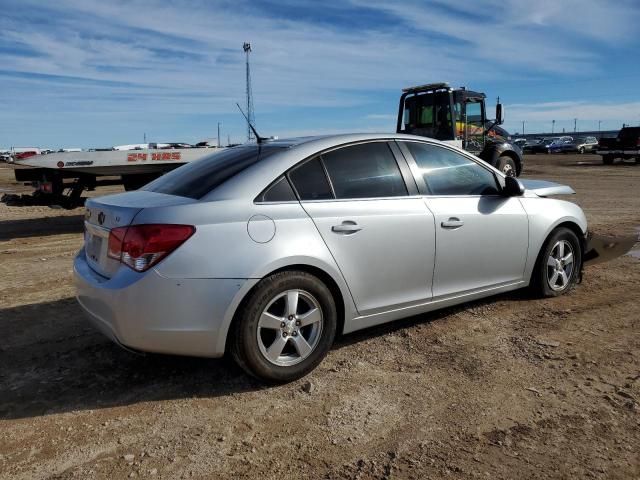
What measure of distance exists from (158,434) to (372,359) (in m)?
1.58

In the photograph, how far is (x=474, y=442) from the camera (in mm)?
2936

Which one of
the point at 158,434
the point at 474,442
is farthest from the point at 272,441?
the point at 474,442

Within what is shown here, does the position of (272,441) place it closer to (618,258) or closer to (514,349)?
(514,349)

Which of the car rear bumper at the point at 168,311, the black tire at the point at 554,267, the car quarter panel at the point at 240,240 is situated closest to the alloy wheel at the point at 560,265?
the black tire at the point at 554,267

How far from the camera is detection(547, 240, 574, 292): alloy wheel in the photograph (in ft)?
17.2

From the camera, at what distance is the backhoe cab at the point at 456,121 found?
46.1 ft

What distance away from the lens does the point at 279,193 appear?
3660 millimetres

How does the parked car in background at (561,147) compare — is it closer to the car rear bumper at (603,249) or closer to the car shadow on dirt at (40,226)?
the car shadow on dirt at (40,226)

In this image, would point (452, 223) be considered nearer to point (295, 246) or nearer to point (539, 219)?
point (539, 219)

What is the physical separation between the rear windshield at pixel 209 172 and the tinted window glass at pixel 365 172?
0.44 metres

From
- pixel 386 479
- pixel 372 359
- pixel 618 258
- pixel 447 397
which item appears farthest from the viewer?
pixel 618 258

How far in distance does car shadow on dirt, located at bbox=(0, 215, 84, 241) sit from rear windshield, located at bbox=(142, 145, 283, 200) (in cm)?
670

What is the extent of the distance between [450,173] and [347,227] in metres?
1.26

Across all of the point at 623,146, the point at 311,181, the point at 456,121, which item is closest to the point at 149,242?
the point at 311,181
